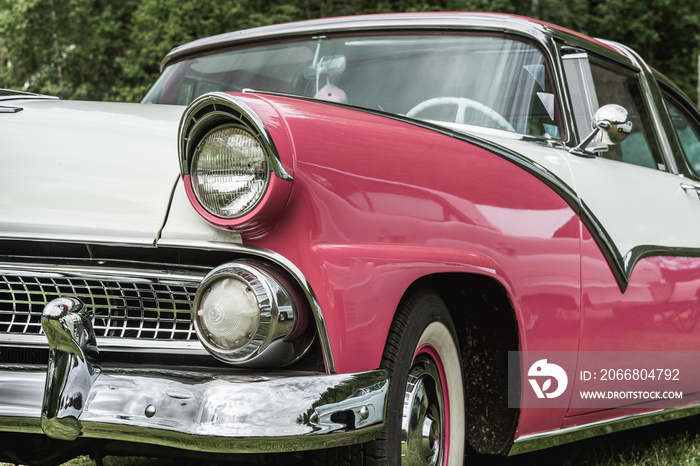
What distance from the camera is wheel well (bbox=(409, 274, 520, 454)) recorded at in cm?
242

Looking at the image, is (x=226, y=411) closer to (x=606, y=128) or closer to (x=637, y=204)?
(x=606, y=128)

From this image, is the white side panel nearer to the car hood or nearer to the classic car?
the classic car

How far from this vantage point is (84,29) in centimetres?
2475

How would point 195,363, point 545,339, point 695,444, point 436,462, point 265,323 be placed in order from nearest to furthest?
point 265,323 < point 195,363 < point 436,462 < point 545,339 < point 695,444

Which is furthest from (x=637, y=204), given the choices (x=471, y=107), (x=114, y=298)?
(x=114, y=298)

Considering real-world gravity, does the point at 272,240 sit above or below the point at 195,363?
above

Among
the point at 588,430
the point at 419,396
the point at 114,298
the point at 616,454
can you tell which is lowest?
the point at 616,454

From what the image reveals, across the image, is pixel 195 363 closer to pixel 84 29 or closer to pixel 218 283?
pixel 218 283

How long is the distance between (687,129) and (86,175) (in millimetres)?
3348

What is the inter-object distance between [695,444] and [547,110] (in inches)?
73.4

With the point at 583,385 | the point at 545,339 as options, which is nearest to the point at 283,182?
the point at 545,339

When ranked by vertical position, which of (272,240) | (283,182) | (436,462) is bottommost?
(436,462)

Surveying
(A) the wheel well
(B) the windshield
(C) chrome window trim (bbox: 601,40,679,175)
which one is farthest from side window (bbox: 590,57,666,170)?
(A) the wheel well

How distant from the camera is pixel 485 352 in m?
2.52
